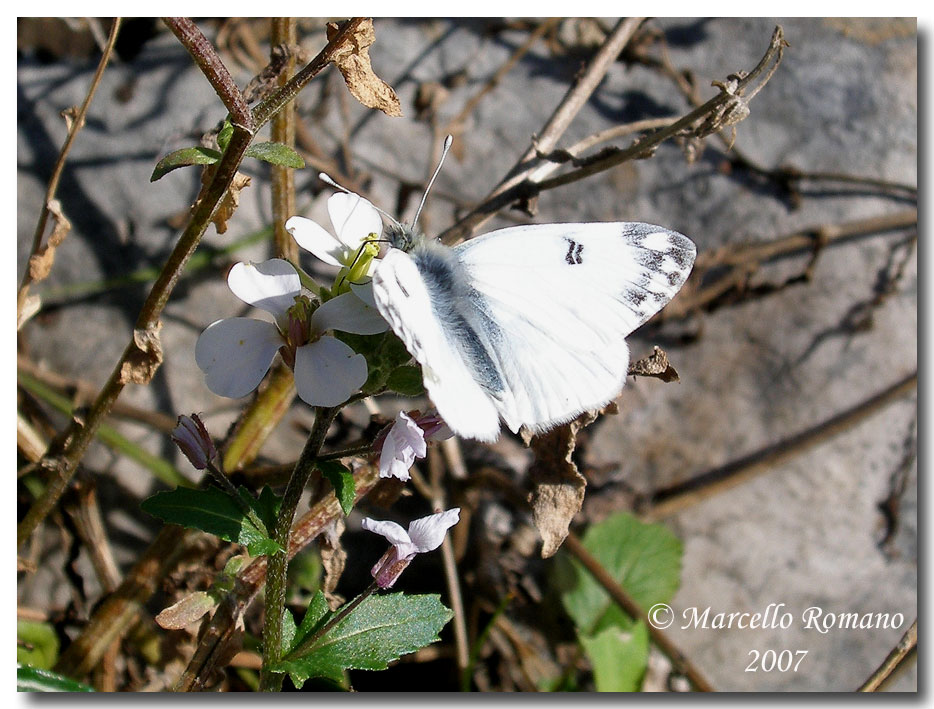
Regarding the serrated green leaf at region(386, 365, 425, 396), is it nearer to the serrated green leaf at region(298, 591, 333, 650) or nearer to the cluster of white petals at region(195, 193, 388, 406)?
the cluster of white petals at region(195, 193, 388, 406)

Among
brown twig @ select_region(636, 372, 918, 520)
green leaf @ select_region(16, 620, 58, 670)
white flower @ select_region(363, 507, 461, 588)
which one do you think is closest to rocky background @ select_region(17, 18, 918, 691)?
brown twig @ select_region(636, 372, 918, 520)

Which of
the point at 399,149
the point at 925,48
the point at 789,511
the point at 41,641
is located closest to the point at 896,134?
the point at 925,48

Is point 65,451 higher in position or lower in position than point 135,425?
lower

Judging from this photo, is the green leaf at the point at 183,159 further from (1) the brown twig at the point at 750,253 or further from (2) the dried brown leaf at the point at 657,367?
(1) the brown twig at the point at 750,253

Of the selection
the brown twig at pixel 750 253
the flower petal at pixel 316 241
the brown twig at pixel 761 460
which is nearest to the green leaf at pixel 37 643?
the flower petal at pixel 316 241

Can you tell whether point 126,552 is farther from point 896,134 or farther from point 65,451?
point 896,134

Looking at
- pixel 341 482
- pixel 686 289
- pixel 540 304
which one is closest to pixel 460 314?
pixel 540 304
